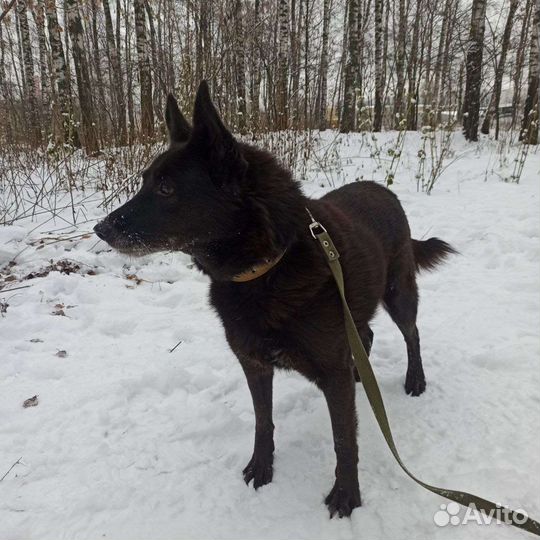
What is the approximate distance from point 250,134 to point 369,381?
6.03 meters

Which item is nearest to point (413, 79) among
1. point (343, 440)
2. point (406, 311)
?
point (406, 311)

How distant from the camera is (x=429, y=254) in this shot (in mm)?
2959

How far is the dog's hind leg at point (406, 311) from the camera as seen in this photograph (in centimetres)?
257

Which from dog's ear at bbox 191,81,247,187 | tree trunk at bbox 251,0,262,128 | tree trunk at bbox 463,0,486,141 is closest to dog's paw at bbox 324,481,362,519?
dog's ear at bbox 191,81,247,187

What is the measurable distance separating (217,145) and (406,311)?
163 centimetres

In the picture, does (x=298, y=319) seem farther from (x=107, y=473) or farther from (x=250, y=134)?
(x=250, y=134)

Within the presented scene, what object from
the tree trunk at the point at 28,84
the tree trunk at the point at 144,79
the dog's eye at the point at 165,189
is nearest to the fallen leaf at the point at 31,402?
the dog's eye at the point at 165,189

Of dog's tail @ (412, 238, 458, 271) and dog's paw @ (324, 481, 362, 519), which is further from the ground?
dog's tail @ (412, 238, 458, 271)

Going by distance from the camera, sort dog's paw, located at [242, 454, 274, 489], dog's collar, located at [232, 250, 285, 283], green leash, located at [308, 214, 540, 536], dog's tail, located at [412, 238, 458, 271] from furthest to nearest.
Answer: dog's tail, located at [412, 238, 458, 271]
dog's paw, located at [242, 454, 274, 489]
dog's collar, located at [232, 250, 285, 283]
green leash, located at [308, 214, 540, 536]

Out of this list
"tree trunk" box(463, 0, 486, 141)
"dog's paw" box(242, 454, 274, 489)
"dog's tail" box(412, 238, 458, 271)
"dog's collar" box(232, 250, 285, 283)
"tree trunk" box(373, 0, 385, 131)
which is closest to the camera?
"dog's collar" box(232, 250, 285, 283)

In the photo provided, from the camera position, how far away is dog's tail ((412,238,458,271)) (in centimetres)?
296

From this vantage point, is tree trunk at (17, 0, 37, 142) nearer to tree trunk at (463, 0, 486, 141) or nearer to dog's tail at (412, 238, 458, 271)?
dog's tail at (412, 238, 458, 271)

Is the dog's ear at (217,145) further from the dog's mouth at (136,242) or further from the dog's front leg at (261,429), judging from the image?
the dog's front leg at (261,429)

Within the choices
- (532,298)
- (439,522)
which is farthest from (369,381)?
(532,298)
